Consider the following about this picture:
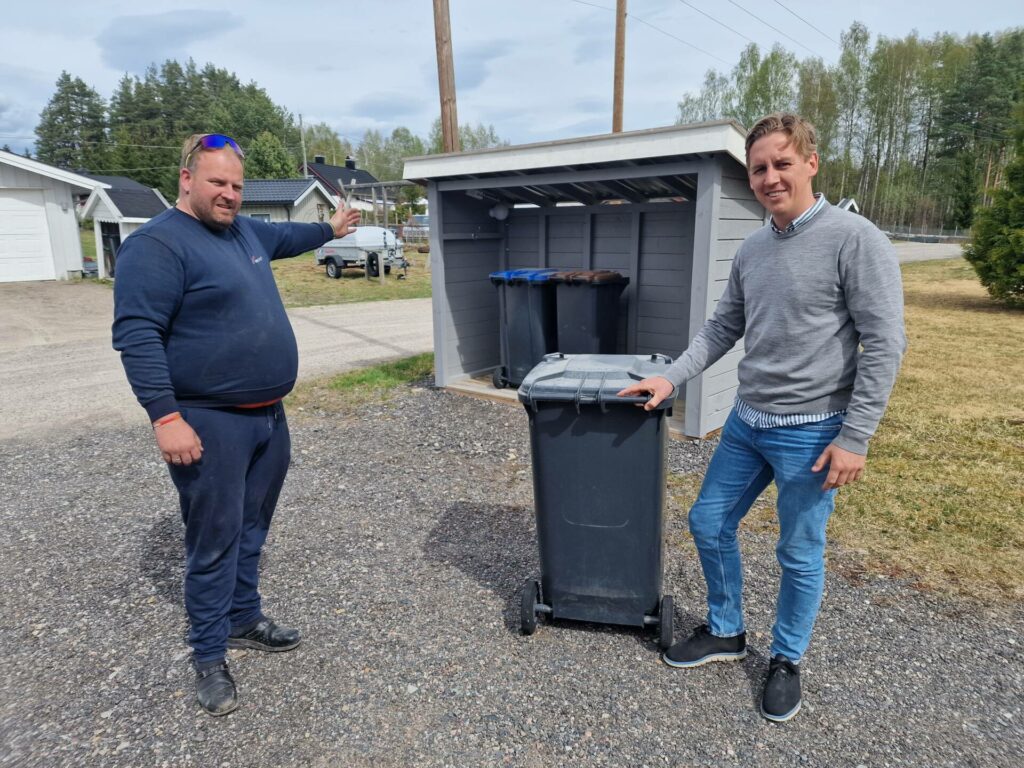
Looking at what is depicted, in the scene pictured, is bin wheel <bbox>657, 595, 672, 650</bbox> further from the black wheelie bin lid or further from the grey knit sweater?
the grey knit sweater

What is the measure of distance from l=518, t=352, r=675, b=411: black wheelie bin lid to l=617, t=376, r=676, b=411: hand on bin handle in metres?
0.02

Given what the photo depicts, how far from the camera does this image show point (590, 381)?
97.0 inches

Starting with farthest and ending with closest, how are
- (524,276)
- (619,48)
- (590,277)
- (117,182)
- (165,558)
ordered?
1. (117,182)
2. (619,48)
3. (524,276)
4. (590,277)
5. (165,558)

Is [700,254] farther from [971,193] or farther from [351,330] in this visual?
[971,193]

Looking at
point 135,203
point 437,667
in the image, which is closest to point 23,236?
point 135,203

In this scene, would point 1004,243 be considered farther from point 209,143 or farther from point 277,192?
point 277,192

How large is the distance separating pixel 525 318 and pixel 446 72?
144 inches

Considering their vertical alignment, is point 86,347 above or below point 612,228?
below

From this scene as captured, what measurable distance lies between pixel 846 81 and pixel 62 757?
46209mm

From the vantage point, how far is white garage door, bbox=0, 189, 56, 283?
52.0 feet

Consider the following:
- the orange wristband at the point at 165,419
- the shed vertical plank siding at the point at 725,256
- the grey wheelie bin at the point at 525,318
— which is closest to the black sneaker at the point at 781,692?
the orange wristband at the point at 165,419

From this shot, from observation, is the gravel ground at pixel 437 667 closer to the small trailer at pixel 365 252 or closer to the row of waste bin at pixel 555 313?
the row of waste bin at pixel 555 313

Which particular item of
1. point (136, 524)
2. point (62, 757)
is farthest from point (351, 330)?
point (62, 757)

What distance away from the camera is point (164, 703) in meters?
2.36
